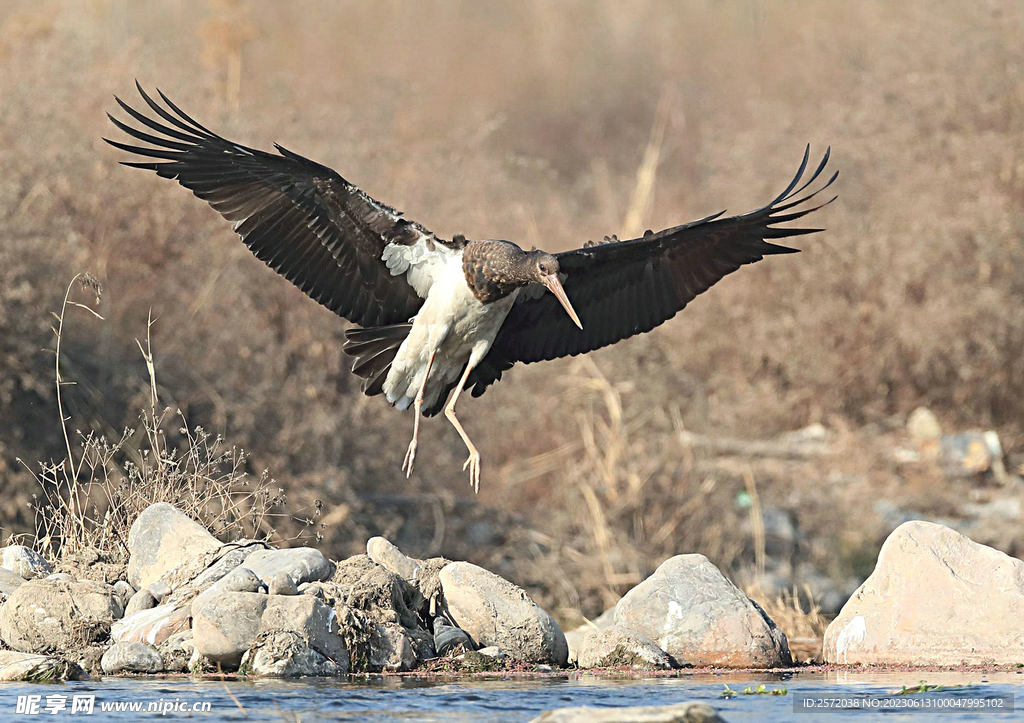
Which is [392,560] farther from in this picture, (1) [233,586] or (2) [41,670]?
(2) [41,670]

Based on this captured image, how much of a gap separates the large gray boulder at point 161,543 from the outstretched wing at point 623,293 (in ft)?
6.86

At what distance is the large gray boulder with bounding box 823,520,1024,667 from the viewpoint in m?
7.45

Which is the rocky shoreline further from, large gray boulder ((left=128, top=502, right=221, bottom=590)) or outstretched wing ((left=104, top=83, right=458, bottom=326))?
outstretched wing ((left=104, top=83, right=458, bottom=326))

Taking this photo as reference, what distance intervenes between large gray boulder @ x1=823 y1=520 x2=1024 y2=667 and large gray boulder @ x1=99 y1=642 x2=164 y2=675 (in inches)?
130

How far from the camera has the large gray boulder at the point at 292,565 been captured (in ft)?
24.2

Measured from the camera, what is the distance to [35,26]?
14.1 m

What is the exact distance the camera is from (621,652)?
293 inches

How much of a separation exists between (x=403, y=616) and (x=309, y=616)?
2.18ft

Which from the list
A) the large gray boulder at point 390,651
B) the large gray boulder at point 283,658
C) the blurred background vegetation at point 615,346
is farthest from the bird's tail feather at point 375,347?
the blurred background vegetation at point 615,346

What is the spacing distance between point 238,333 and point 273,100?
2578 millimetres

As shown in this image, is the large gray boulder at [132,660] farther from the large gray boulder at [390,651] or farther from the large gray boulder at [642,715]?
the large gray boulder at [642,715]

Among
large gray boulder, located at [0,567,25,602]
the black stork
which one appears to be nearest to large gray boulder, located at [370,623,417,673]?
the black stork

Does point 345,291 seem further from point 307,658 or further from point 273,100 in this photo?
point 273,100

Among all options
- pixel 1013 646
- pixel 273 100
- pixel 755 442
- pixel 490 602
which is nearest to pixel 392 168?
pixel 273 100
